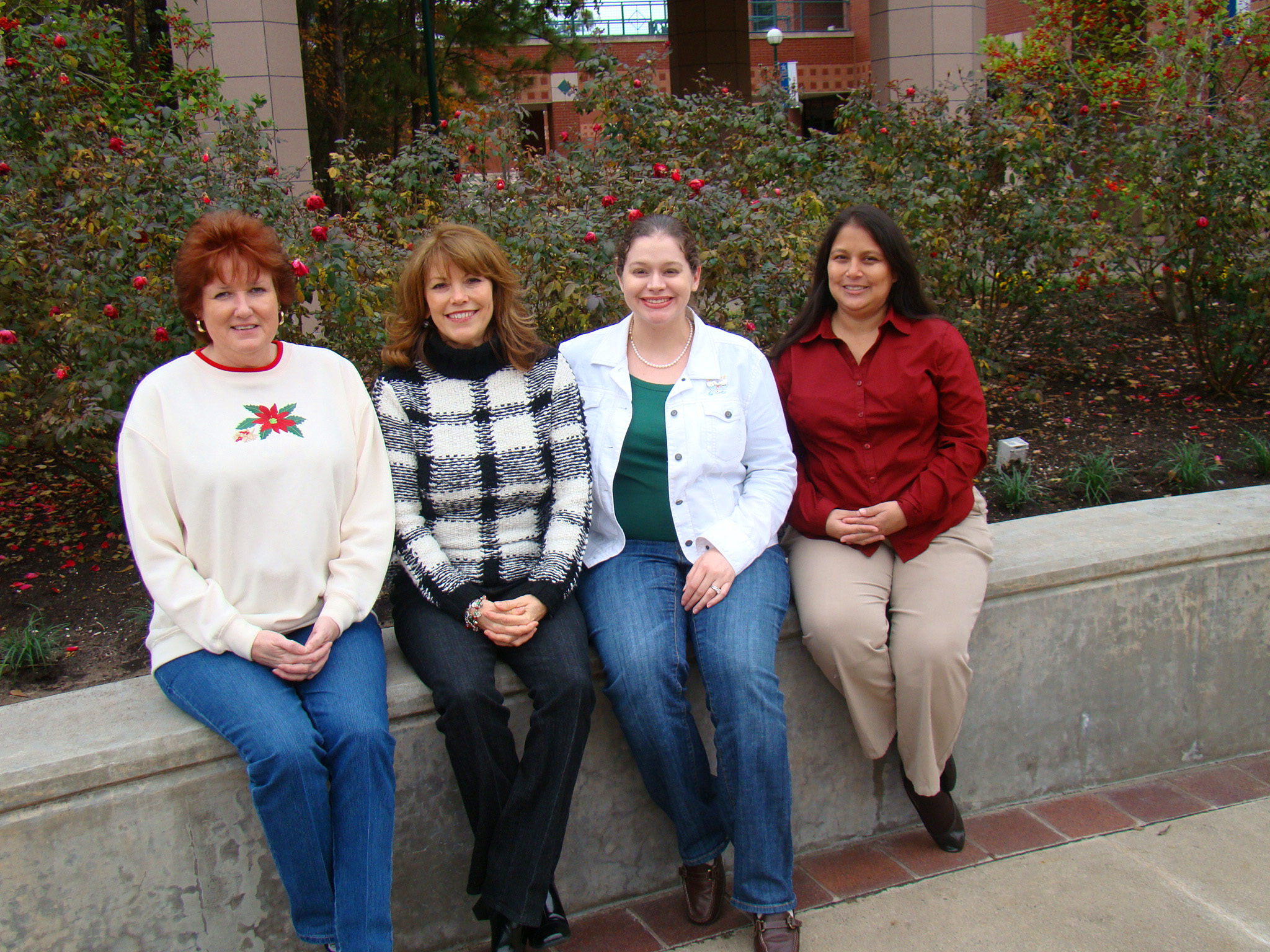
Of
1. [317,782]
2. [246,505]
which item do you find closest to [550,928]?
[317,782]

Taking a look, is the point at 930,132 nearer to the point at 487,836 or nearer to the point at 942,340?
the point at 942,340

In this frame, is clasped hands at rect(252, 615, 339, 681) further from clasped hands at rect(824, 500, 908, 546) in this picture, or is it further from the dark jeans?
clasped hands at rect(824, 500, 908, 546)

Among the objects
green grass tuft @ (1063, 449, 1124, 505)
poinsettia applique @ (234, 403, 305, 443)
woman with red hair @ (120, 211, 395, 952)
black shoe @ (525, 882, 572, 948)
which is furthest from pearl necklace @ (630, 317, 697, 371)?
green grass tuft @ (1063, 449, 1124, 505)

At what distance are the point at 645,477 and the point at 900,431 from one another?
2.43 ft

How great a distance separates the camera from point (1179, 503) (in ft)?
11.8

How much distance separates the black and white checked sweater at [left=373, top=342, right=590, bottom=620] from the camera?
2.68 meters

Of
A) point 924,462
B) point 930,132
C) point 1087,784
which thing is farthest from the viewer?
point 930,132

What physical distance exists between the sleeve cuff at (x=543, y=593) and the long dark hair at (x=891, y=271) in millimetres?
1061

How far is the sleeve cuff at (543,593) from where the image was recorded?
2.60 metres

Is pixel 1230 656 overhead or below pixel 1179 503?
below

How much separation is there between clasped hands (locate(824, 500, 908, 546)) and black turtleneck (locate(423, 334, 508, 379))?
40.4 inches

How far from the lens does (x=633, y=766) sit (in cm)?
273

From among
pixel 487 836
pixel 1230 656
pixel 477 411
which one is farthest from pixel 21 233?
pixel 1230 656

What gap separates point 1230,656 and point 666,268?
213cm
